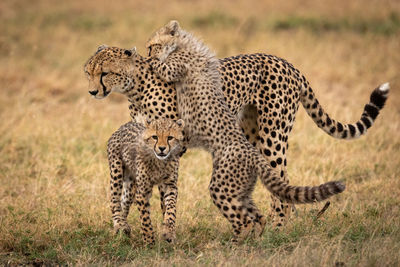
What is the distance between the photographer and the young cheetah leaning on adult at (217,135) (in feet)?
13.0

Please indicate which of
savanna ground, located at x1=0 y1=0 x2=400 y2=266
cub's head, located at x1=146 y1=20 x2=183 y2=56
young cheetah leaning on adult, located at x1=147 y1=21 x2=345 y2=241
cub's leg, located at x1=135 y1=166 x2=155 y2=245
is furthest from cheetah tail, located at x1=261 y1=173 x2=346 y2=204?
cub's head, located at x1=146 y1=20 x2=183 y2=56

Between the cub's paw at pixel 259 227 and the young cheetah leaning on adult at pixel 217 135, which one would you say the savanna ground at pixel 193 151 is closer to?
the cub's paw at pixel 259 227

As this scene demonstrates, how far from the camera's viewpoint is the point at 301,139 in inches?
268

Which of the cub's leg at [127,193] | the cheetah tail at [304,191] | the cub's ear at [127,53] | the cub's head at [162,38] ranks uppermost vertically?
the cub's head at [162,38]

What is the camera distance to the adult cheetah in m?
4.47

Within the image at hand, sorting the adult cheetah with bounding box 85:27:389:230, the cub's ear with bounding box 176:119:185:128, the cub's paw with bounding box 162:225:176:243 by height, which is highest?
the adult cheetah with bounding box 85:27:389:230

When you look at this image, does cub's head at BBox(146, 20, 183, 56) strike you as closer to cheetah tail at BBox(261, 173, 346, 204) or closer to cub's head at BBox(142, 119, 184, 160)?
cub's head at BBox(142, 119, 184, 160)

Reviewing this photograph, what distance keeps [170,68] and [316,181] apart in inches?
77.6

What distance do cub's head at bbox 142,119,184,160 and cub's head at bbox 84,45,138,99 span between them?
42 centimetres

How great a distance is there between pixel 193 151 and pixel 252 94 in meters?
1.98

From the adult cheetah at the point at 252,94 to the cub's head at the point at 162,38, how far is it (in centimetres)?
3

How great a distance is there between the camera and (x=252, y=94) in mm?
4785

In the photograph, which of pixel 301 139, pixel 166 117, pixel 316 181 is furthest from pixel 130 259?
pixel 301 139

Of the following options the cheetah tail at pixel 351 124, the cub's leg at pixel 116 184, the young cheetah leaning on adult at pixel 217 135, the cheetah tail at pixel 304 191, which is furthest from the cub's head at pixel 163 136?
the cheetah tail at pixel 351 124
